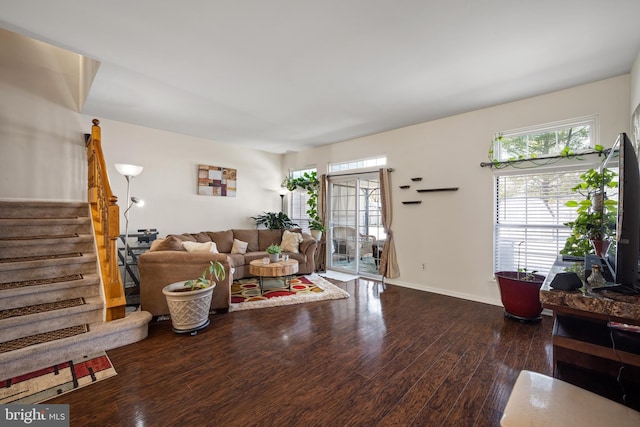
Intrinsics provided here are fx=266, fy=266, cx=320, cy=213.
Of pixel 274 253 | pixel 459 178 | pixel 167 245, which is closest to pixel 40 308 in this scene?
pixel 167 245

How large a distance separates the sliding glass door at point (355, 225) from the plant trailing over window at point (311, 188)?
14.2 inches

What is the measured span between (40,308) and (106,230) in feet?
2.84

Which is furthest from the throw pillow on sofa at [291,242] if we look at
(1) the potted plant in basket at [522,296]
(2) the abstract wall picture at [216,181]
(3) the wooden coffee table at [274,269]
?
(1) the potted plant in basket at [522,296]

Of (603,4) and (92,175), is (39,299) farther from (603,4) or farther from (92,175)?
(603,4)

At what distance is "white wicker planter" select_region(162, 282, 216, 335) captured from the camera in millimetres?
2736

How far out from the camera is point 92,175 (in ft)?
11.3

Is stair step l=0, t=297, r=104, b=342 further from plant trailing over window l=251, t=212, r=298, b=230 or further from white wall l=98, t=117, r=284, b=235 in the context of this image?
plant trailing over window l=251, t=212, r=298, b=230

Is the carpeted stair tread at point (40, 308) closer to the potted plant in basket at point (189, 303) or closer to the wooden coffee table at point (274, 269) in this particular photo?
the potted plant in basket at point (189, 303)

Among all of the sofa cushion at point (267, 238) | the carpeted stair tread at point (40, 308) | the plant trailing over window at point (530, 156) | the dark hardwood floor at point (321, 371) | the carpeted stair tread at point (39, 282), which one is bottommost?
the dark hardwood floor at point (321, 371)

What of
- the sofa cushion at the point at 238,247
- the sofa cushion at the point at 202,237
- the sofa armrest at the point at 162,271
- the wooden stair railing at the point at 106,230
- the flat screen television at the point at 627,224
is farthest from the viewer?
the sofa cushion at the point at 238,247

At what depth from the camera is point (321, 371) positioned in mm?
2160

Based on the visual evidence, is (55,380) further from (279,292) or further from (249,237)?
(249,237)

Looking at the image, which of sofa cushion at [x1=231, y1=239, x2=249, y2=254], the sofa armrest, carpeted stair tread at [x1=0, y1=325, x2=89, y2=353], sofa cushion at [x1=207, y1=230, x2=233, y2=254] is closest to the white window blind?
the sofa armrest

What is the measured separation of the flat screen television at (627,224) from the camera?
1.27 m
